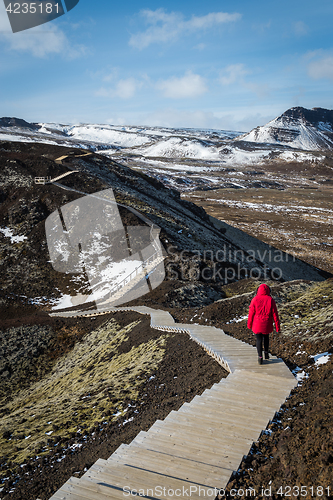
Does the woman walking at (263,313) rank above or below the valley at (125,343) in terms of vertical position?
above

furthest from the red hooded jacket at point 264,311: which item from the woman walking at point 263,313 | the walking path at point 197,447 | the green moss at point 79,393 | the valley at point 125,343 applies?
the green moss at point 79,393

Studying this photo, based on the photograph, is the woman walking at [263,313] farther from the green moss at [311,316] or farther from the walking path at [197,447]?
the green moss at [311,316]

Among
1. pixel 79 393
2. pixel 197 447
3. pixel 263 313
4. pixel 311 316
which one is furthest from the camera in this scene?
pixel 311 316

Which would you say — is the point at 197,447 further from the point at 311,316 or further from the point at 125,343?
the point at 125,343

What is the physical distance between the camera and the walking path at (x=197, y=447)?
530 cm

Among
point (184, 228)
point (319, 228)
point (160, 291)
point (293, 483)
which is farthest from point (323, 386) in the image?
point (319, 228)

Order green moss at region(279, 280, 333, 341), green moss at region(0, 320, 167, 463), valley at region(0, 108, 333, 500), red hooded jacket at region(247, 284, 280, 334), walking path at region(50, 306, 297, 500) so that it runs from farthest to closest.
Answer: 1. green moss at region(279, 280, 333, 341)
2. green moss at region(0, 320, 167, 463)
3. red hooded jacket at region(247, 284, 280, 334)
4. valley at region(0, 108, 333, 500)
5. walking path at region(50, 306, 297, 500)

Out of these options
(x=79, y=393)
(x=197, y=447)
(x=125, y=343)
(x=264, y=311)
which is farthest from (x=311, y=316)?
(x=79, y=393)

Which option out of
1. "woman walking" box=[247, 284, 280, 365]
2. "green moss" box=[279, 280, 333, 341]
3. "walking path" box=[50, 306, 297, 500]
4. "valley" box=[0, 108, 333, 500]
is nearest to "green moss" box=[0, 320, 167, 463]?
"valley" box=[0, 108, 333, 500]

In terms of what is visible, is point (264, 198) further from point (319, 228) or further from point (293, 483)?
point (293, 483)

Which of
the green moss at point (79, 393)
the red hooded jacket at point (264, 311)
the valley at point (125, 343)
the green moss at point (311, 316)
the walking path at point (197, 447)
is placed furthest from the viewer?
the green moss at point (311, 316)

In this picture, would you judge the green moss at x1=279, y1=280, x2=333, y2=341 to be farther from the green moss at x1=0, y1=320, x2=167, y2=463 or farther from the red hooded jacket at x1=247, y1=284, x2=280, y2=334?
the green moss at x1=0, y1=320, x2=167, y2=463

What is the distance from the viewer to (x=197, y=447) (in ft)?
20.6

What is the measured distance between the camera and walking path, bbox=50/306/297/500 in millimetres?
5297
